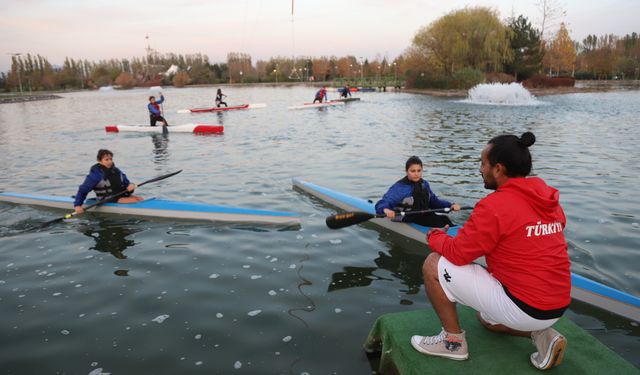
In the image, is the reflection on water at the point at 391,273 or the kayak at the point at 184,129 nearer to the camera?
the reflection on water at the point at 391,273

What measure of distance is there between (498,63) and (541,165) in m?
45.6

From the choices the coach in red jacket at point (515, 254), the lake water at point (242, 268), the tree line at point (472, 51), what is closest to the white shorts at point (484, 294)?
the coach in red jacket at point (515, 254)

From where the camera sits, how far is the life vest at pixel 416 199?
6277 millimetres

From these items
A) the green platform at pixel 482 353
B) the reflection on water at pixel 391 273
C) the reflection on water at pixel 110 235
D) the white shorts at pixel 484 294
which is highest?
the white shorts at pixel 484 294

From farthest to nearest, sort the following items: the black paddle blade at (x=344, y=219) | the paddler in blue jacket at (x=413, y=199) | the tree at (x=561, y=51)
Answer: the tree at (x=561, y=51)
the paddler in blue jacket at (x=413, y=199)
the black paddle blade at (x=344, y=219)

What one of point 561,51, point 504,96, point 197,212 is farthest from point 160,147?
point 561,51

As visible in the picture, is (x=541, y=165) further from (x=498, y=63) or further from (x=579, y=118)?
(x=498, y=63)

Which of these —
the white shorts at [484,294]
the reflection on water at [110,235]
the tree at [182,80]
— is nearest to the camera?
the white shorts at [484,294]

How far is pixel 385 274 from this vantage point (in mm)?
5754

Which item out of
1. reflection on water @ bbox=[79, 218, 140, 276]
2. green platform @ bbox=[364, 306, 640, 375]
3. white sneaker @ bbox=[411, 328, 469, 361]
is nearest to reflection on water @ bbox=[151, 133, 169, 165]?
reflection on water @ bbox=[79, 218, 140, 276]

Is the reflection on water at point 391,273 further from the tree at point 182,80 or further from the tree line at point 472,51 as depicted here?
the tree at point 182,80

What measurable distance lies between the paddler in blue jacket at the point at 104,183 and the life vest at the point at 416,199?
5.10 m

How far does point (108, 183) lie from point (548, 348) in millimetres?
7732

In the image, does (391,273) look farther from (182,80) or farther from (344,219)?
(182,80)
